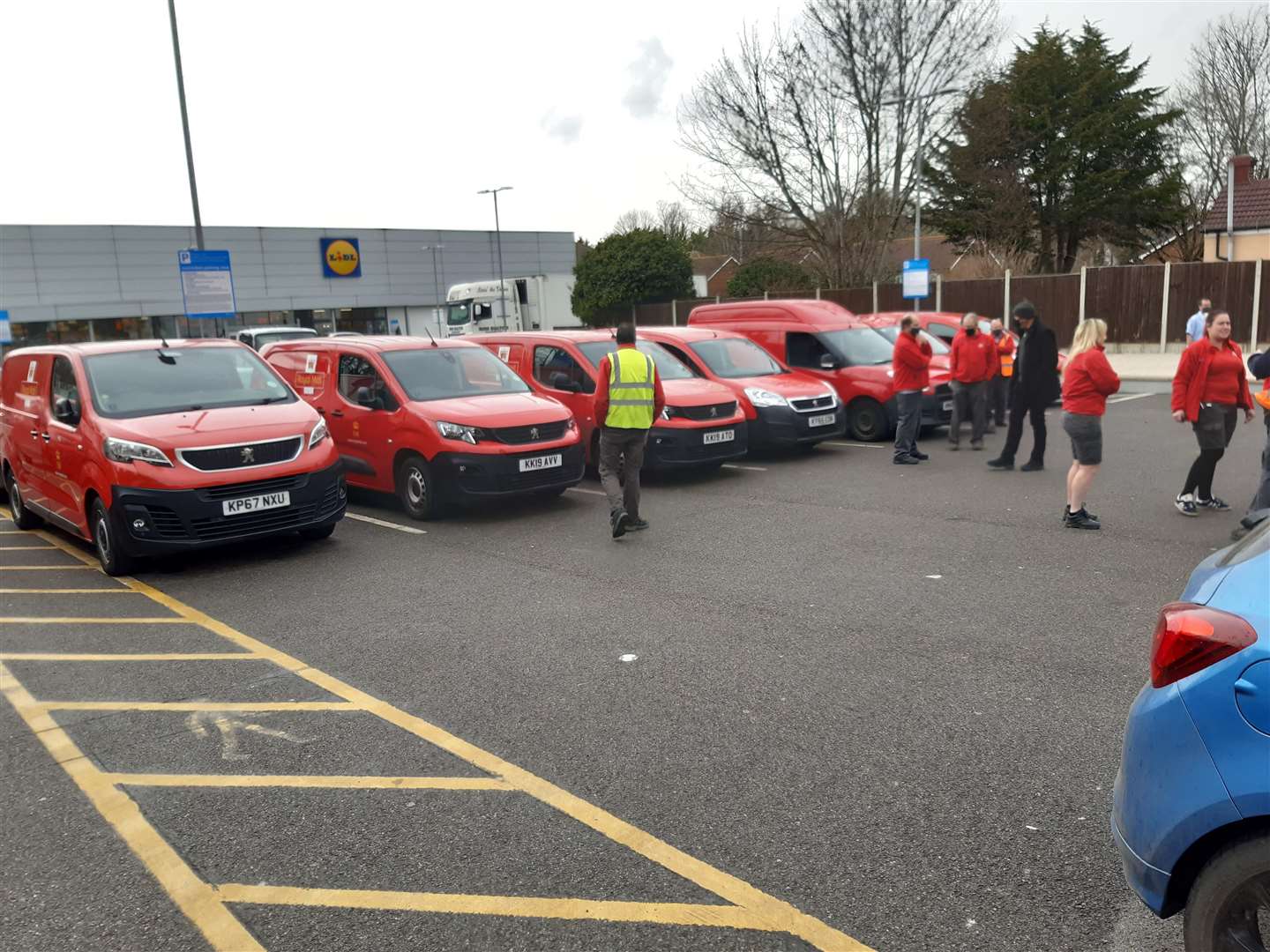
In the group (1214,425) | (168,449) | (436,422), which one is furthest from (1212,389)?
(168,449)

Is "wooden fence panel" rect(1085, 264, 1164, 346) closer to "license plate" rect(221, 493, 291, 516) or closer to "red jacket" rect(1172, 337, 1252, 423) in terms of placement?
"red jacket" rect(1172, 337, 1252, 423)

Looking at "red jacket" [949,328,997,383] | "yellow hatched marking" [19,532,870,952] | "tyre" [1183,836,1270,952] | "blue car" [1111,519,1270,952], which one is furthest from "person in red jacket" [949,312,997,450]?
"tyre" [1183,836,1270,952]

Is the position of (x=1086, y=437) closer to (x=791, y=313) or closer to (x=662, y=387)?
(x=662, y=387)

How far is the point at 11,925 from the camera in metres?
3.30

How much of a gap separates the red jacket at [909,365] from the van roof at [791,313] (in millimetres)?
2691

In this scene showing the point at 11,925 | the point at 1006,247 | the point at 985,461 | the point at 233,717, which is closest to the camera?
the point at 11,925

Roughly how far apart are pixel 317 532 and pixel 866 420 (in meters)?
8.10

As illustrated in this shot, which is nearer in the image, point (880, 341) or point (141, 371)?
point (141, 371)

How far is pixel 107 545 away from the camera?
804cm

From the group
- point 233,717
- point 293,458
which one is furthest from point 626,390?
point 233,717

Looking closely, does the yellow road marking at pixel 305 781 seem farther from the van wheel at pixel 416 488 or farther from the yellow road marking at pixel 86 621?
the van wheel at pixel 416 488

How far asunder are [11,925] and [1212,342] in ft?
29.6

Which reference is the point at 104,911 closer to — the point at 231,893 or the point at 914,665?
the point at 231,893

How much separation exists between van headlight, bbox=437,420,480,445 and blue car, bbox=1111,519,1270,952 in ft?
24.8
